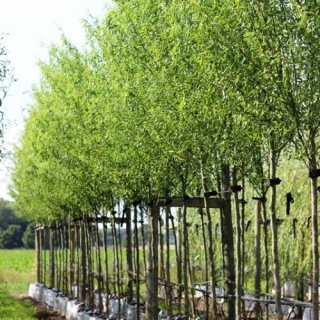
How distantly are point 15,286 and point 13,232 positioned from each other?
55.8 metres

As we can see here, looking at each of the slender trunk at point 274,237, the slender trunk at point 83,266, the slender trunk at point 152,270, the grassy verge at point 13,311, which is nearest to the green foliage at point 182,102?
the slender trunk at point 274,237

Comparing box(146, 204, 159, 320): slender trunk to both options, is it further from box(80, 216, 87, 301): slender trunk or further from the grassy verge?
box(80, 216, 87, 301): slender trunk

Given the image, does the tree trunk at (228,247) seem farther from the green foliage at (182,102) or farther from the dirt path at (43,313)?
the dirt path at (43,313)

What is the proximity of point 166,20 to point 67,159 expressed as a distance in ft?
26.0

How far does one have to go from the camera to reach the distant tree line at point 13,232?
86000mm

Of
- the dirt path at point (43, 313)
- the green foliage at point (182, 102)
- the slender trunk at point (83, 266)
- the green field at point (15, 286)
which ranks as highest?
the green foliage at point (182, 102)

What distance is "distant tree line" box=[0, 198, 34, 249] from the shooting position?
8600 centimetres

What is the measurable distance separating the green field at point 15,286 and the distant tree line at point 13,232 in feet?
89.0

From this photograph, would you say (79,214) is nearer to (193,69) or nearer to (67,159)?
(67,159)

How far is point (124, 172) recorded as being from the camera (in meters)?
13.6

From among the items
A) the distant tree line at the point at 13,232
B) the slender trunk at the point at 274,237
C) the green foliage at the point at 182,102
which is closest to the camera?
the green foliage at the point at 182,102

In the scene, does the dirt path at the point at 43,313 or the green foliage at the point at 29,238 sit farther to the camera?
the green foliage at the point at 29,238

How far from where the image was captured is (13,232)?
90000mm

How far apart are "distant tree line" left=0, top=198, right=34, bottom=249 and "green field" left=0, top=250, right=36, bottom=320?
27.1 m
